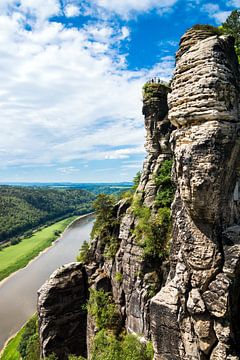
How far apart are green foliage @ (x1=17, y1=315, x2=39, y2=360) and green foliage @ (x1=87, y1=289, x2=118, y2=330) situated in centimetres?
1134

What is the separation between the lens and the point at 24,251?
8506 centimetres

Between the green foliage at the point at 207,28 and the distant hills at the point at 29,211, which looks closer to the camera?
the green foliage at the point at 207,28

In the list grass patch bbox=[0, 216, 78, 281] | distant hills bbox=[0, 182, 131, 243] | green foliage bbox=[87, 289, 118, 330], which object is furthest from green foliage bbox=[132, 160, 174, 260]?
distant hills bbox=[0, 182, 131, 243]

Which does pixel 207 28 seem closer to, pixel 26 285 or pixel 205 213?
pixel 205 213

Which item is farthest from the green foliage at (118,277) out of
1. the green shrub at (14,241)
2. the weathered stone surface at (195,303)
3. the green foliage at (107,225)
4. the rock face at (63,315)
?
the green shrub at (14,241)

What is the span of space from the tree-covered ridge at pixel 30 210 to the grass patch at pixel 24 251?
27.6 ft

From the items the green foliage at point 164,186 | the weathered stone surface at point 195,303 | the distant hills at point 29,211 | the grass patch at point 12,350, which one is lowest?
the grass patch at point 12,350

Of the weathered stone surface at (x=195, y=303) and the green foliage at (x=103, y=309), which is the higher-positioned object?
the weathered stone surface at (x=195, y=303)

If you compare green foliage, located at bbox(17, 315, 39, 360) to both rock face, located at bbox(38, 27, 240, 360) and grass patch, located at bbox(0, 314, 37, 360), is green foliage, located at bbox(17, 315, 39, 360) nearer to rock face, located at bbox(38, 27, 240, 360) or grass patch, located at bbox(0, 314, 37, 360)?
grass patch, located at bbox(0, 314, 37, 360)

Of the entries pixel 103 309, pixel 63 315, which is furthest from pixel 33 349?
pixel 103 309

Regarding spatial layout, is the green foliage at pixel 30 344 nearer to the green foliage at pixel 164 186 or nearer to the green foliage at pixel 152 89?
the green foliage at pixel 164 186

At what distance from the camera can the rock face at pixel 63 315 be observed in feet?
79.9

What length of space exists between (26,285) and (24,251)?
27.8m

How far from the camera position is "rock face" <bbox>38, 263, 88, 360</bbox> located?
2434cm
